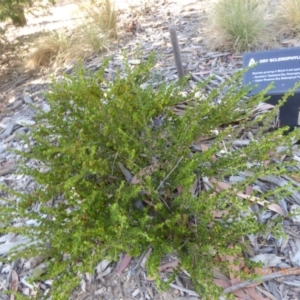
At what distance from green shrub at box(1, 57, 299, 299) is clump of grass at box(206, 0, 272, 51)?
153 cm

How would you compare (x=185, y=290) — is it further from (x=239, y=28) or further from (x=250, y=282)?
(x=239, y=28)

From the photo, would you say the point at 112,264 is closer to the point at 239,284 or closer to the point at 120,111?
the point at 239,284

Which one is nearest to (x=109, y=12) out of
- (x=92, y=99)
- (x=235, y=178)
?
(x=92, y=99)

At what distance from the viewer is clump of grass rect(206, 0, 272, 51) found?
3562mm

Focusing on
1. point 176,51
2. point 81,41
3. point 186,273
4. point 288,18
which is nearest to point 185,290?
point 186,273

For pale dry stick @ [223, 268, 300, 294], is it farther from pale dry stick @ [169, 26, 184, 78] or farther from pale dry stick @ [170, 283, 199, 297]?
pale dry stick @ [169, 26, 184, 78]

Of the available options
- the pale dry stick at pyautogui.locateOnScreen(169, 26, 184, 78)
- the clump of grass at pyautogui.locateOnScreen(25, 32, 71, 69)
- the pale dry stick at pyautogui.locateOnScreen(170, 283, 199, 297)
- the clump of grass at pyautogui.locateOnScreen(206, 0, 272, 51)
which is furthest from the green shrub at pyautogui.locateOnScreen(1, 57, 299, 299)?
the clump of grass at pyautogui.locateOnScreen(25, 32, 71, 69)

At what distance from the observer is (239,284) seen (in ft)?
5.58

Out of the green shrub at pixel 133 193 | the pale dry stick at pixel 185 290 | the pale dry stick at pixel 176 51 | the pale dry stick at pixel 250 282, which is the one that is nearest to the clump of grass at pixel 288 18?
the pale dry stick at pixel 176 51

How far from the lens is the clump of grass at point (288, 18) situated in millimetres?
3592

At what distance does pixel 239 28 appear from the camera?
355cm

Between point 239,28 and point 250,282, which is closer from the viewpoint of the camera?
point 250,282

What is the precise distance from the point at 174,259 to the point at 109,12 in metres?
3.19

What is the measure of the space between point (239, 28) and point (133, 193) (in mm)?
2468
